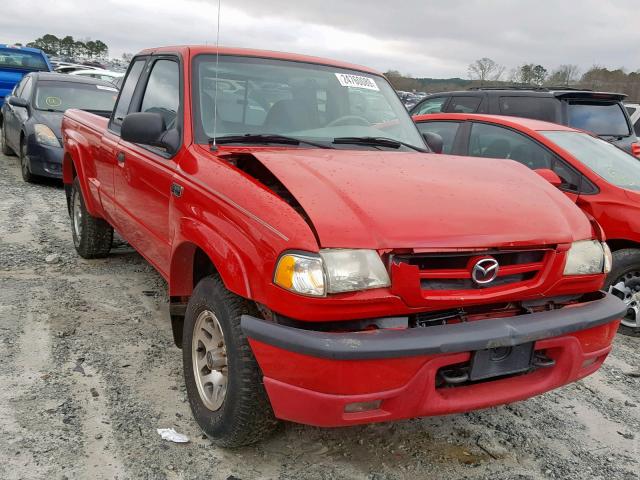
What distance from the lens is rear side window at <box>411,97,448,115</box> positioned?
354 inches

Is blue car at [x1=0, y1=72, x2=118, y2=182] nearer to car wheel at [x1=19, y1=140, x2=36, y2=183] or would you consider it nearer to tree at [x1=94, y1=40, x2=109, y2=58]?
car wheel at [x1=19, y1=140, x2=36, y2=183]

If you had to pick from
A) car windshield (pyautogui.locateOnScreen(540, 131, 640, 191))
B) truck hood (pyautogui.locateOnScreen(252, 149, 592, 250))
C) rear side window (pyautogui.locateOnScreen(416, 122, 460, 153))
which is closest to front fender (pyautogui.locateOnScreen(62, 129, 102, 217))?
truck hood (pyautogui.locateOnScreen(252, 149, 592, 250))

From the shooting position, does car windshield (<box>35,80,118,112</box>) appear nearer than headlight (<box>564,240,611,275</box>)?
No

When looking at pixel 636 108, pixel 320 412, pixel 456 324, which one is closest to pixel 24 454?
pixel 320 412

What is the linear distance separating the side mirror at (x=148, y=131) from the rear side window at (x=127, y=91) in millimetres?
1300

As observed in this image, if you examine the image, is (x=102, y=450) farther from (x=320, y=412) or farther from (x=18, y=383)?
(x=320, y=412)

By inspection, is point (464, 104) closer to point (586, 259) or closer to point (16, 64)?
point (586, 259)

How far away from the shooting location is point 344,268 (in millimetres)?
2199

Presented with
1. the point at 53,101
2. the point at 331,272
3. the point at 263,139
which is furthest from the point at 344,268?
the point at 53,101

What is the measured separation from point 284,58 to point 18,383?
245cm

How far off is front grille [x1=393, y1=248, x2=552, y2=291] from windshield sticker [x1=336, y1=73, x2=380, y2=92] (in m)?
1.81

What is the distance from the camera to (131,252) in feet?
19.5

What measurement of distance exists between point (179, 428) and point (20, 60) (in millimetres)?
14415

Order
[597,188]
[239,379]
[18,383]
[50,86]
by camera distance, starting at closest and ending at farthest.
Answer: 1. [239,379]
2. [18,383]
3. [597,188]
4. [50,86]
